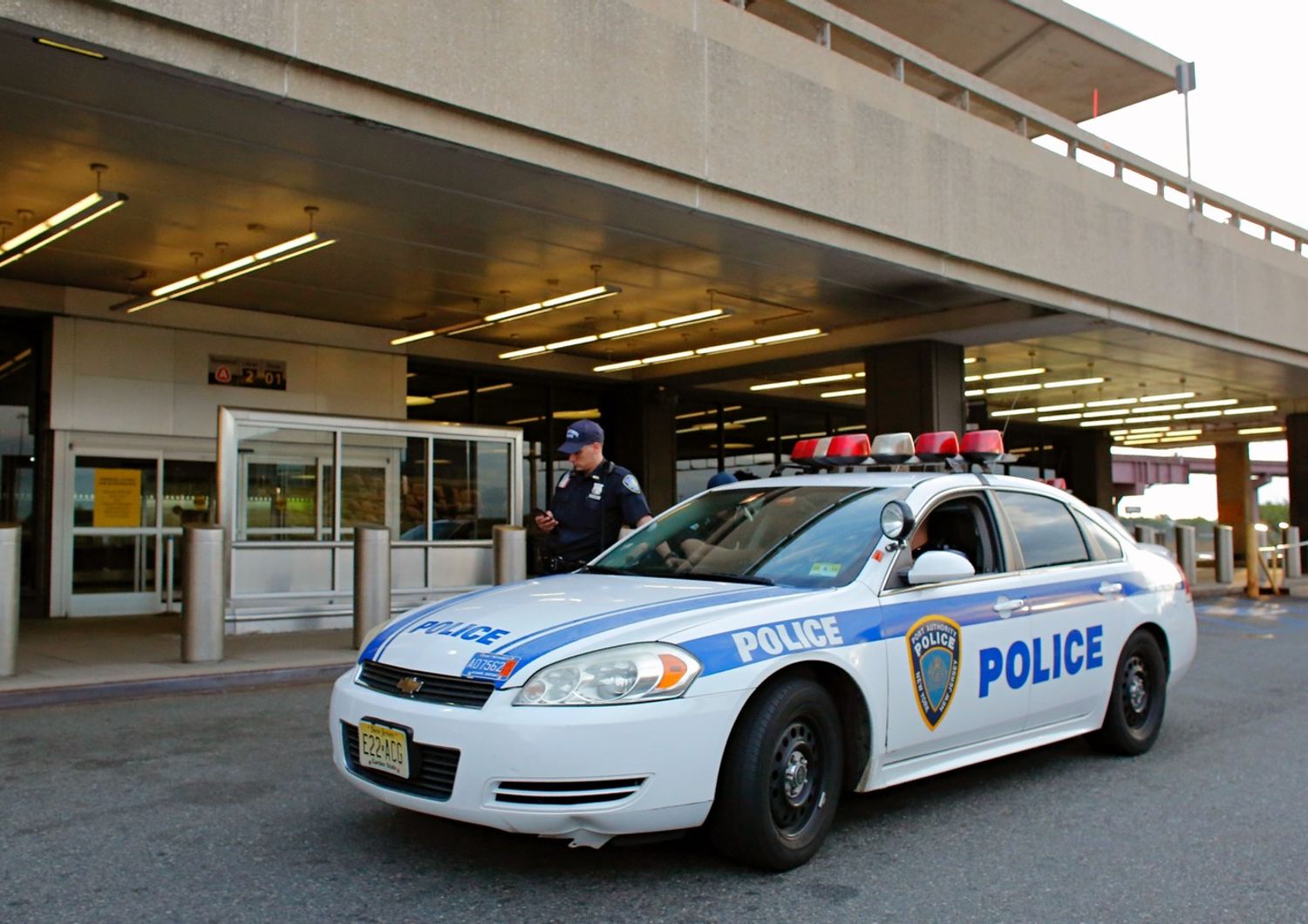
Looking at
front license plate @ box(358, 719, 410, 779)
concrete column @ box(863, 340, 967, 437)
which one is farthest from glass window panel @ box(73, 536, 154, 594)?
front license plate @ box(358, 719, 410, 779)

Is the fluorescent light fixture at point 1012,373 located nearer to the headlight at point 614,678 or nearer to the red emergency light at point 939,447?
the red emergency light at point 939,447

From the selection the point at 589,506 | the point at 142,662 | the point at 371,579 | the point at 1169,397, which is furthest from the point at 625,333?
the point at 1169,397

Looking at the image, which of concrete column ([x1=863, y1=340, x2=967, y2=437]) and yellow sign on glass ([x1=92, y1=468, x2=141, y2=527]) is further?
concrete column ([x1=863, y1=340, x2=967, y2=437])

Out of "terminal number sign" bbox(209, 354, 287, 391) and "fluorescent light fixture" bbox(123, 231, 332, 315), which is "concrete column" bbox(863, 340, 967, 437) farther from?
"terminal number sign" bbox(209, 354, 287, 391)

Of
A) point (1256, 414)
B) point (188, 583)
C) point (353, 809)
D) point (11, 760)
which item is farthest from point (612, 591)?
point (1256, 414)

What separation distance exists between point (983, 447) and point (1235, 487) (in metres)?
38.8

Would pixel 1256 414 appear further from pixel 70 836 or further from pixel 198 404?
pixel 70 836

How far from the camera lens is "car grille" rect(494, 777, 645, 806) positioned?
384 cm

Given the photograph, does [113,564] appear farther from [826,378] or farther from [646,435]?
[826,378]

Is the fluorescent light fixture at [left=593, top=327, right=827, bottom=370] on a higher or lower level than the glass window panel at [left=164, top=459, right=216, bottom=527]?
higher

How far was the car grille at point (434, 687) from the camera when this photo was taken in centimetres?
401

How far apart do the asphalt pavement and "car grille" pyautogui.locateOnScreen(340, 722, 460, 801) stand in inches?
13.6

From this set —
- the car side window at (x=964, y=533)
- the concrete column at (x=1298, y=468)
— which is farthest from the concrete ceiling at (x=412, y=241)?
the concrete column at (x=1298, y=468)

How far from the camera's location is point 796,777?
14.2 feet
